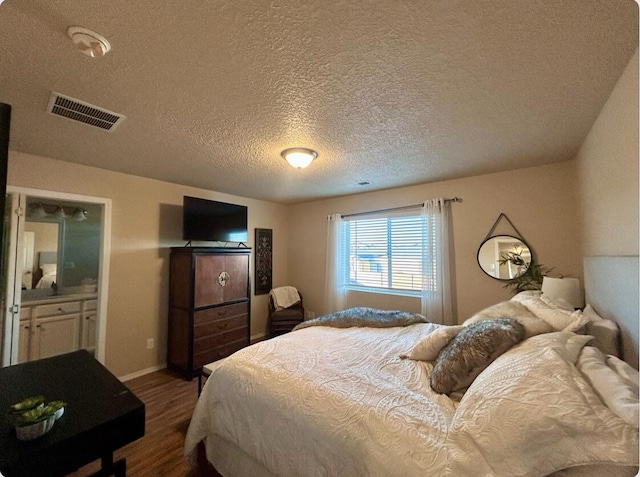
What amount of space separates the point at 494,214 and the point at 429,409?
2.65 meters

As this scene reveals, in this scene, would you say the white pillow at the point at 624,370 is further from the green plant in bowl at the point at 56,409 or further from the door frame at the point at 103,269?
the door frame at the point at 103,269

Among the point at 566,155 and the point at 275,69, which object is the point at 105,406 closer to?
the point at 275,69

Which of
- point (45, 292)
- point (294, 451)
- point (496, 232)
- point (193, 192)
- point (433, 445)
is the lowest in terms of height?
point (294, 451)

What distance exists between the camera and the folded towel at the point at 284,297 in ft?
14.3

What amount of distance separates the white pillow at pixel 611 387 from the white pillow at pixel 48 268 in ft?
17.7

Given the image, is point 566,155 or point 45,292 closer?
point 566,155

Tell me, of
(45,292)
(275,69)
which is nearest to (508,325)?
(275,69)

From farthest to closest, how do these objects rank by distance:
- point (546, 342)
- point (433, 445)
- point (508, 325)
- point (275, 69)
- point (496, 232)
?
point (496, 232) < point (508, 325) < point (275, 69) < point (546, 342) < point (433, 445)

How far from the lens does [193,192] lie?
3.69m

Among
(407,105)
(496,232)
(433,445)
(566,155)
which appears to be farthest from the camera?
(496,232)

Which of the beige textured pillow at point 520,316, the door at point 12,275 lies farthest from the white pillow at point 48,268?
the beige textured pillow at point 520,316

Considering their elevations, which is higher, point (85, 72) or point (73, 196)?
point (85, 72)

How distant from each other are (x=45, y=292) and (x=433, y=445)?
4805 mm

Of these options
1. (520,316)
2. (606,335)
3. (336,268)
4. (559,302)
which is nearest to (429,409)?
(520,316)
